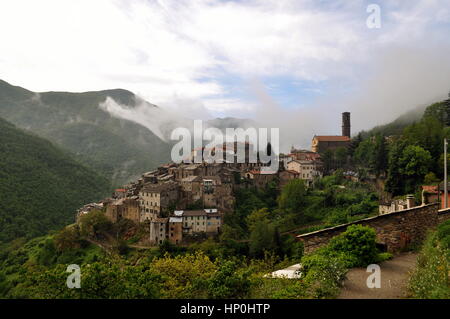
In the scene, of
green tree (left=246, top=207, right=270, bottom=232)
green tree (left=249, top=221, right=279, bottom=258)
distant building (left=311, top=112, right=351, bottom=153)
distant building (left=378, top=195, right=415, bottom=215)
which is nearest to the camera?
distant building (left=378, top=195, right=415, bottom=215)

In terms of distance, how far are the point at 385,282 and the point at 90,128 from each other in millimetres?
152317

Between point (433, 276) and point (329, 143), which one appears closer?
point (433, 276)

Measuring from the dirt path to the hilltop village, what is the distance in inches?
1108

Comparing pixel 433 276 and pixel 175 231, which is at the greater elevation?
pixel 433 276

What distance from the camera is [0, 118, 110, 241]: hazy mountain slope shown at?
52747mm

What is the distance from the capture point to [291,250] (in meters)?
31.4

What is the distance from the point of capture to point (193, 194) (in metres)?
40.4

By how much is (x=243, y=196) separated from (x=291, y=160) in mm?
11793

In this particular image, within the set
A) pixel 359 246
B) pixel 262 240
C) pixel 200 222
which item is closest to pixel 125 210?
pixel 200 222

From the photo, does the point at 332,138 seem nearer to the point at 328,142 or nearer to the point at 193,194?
the point at 328,142

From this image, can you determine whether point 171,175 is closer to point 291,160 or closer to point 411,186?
point 291,160

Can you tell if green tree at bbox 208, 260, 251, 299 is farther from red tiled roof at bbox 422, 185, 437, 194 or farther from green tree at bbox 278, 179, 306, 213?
green tree at bbox 278, 179, 306, 213

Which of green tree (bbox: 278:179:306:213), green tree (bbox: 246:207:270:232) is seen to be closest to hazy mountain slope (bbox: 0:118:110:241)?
green tree (bbox: 246:207:270:232)

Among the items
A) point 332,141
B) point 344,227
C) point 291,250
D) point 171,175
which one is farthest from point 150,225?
point 332,141
